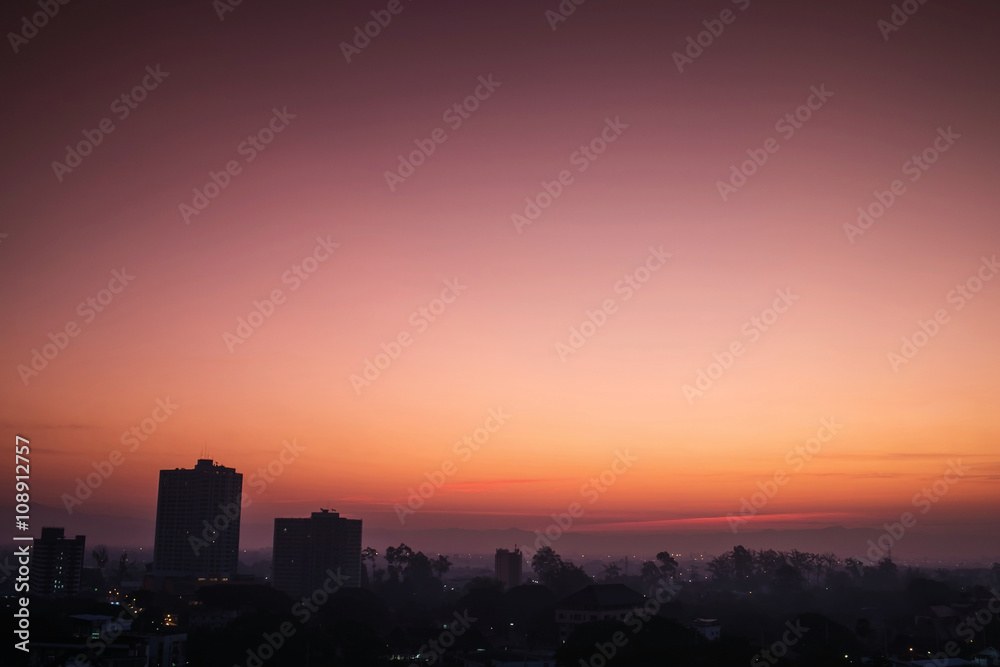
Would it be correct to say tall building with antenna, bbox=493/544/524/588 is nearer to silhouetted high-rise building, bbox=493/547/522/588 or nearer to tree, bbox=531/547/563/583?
silhouetted high-rise building, bbox=493/547/522/588

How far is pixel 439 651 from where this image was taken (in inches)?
2448

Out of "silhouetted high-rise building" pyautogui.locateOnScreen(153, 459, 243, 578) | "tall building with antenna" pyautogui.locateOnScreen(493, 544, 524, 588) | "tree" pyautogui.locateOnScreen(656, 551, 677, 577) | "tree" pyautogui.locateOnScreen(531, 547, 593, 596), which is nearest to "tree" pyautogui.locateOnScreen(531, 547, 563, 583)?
"tree" pyautogui.locateOnScreen(531, 547, 593, 596)

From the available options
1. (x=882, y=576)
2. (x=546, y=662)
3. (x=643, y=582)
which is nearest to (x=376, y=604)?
(x=546, y=662)

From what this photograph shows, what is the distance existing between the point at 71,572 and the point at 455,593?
64990 mm

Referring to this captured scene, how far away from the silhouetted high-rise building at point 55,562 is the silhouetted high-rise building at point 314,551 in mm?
33065

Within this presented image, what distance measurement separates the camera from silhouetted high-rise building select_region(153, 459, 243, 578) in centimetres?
14450

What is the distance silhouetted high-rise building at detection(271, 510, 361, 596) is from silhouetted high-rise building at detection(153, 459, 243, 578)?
9229 mm

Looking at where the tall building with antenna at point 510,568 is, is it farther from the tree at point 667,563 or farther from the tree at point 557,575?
the tree at point 667,563

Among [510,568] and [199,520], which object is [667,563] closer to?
[510,568]

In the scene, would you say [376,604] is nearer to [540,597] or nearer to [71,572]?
[540,597]

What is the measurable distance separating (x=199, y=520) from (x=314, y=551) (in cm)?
2517

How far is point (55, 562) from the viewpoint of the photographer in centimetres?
11731

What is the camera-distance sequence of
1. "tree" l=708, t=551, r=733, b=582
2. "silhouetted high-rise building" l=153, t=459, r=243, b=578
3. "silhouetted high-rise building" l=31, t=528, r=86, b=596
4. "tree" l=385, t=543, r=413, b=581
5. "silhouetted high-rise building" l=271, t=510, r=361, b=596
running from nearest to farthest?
"silhouetted high-rise building" l=31, t=528, r=86, b=596 → "silhouetted high-rise building" l=271, t=510, r=361, b=596 → "silhouetted high-rise building" l=153, t=459, r=243, b=578 → "tree" l=385, t=543, r=413, b=581 → "tree" l=708, t=551, r=733, b=582

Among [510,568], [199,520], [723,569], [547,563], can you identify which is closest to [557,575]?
[547,563]
